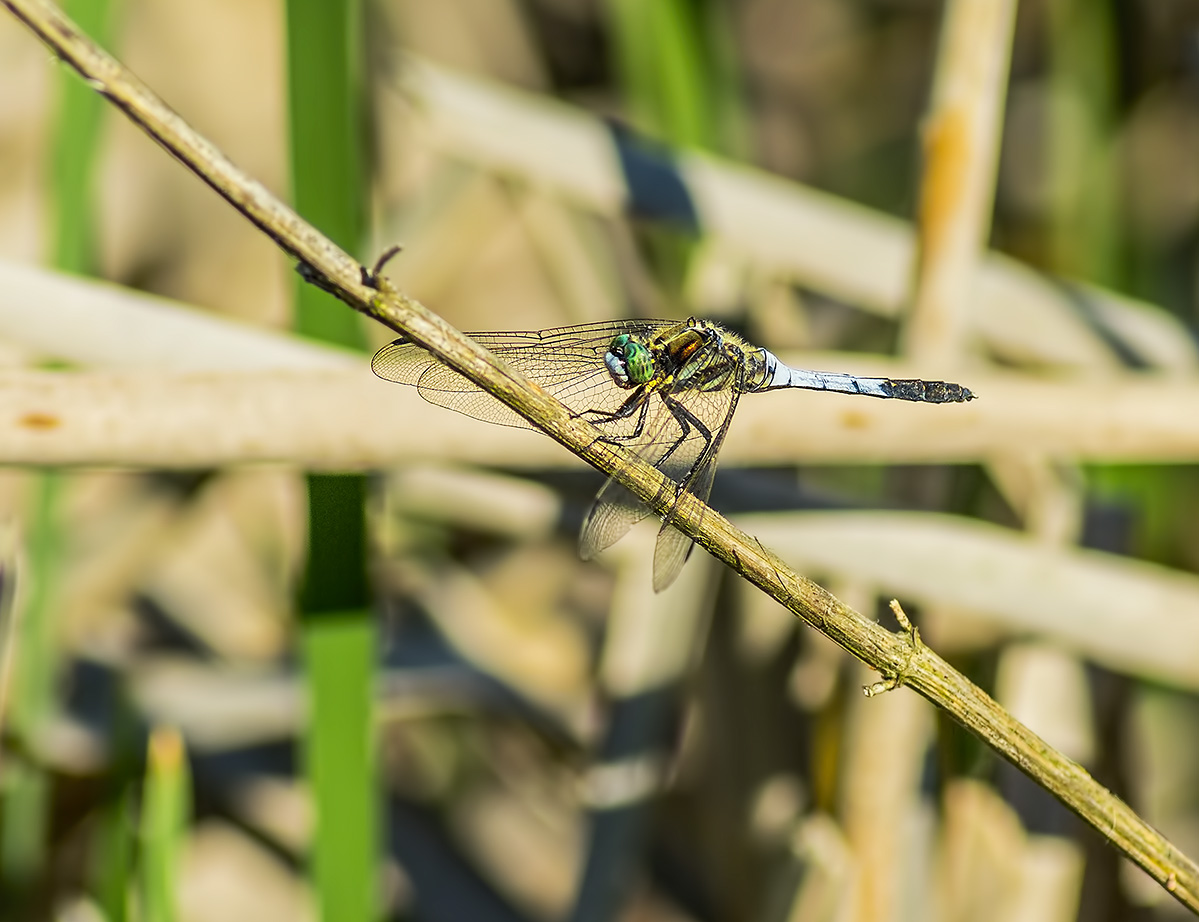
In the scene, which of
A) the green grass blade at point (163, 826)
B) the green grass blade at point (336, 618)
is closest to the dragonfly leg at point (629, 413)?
the green grass blade at point (336, 618)

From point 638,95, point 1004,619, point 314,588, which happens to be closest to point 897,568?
point 1004,619

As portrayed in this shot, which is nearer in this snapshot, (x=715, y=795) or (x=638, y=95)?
(x=715, y=795)

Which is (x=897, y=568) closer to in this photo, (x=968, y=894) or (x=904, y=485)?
(x=904, y=485)

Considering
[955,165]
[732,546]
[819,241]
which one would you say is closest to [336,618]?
[732,546]

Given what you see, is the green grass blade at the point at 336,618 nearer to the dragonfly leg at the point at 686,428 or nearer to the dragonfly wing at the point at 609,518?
the dragonfly wing at the point at 609,518

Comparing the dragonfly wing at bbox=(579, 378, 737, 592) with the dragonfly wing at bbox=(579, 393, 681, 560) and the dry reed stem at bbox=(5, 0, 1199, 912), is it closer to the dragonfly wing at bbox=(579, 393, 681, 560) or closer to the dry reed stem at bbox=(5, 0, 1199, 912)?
the dragonfly wing at bbox=(579, 393, 681, 560)

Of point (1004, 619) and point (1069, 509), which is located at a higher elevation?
point (1069, 509)

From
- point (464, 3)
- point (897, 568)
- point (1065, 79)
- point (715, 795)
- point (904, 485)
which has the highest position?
point (464, 3)
